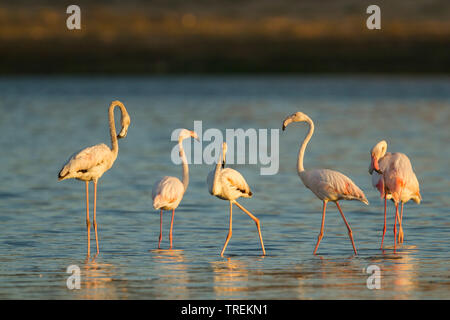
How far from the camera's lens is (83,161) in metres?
11.3

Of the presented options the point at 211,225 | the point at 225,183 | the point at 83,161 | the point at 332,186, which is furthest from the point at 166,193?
the point at 332,186

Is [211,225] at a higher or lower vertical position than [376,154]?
lower

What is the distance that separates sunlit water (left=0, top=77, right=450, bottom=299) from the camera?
354 inches

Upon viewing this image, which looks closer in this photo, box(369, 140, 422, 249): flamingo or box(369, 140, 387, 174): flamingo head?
box(369, 140, 387, 174): flamingo head

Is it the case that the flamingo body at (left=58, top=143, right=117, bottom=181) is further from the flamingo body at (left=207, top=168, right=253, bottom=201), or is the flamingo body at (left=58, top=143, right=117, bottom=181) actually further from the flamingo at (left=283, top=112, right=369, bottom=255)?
the flamingo at (left=283, top=112, right=369, bottom=255)

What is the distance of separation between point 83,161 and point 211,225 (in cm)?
226

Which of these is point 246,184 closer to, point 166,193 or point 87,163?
point 166,193

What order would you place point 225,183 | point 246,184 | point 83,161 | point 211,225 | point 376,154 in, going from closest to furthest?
point 225,183
point 246,184
point 83,161
point 376,154
point 211,225

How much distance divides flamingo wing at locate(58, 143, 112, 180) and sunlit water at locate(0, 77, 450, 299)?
2.86ft

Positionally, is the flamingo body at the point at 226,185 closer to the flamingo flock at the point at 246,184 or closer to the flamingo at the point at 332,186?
the flamingo flock at the point at 246,184

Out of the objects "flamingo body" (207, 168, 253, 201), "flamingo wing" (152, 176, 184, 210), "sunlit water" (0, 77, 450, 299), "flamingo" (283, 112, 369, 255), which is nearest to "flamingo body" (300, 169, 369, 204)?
"flamingo" (283, 112, 369, 255)

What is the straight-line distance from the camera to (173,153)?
70.6ft

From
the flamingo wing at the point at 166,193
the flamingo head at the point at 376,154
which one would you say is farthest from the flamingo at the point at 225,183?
the flamingo head at the point at 376,154
